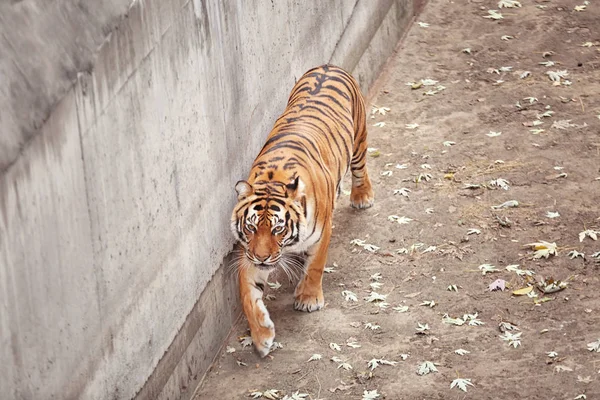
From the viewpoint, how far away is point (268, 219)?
6875mm

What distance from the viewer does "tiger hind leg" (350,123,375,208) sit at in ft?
28.7

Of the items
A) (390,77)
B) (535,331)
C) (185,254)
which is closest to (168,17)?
(185,254)

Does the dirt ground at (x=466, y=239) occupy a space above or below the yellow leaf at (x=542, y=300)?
below

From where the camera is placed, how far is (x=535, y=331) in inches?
276

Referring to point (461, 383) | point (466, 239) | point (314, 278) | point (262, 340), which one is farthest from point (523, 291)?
point (262, 340)

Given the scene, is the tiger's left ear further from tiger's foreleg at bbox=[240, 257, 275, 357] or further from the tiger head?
tiger's foreleg at bbox=[240, 257, 275, 357]

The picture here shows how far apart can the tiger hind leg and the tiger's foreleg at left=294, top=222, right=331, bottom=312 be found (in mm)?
1261

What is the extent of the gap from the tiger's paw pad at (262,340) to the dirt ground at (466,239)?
8cm

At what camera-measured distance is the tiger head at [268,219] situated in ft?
22.6

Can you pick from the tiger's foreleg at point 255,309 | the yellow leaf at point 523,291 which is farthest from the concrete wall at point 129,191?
the yellow leaf at point 523,291

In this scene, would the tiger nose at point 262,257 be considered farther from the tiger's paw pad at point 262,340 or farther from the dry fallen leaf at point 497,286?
the dry fallen leaf at point 497,286

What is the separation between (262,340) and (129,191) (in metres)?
1.79

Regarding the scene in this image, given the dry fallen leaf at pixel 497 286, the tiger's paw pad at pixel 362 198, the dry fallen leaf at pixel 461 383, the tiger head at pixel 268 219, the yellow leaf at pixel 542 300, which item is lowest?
the tiger's paw pad at pixel 362 198

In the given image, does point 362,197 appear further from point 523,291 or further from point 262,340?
point 262,340
